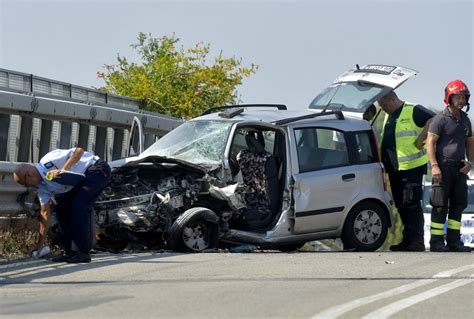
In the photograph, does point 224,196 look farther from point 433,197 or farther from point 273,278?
point 273,278

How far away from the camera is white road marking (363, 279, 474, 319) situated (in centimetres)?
809

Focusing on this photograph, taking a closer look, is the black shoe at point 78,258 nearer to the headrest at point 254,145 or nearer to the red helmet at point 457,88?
the headrest at point 254,145

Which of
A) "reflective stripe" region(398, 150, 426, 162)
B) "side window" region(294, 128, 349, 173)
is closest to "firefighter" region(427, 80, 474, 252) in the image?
"reflective stripe" region(398, 150, 426, 162)

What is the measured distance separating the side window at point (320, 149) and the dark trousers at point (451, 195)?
1.22 m

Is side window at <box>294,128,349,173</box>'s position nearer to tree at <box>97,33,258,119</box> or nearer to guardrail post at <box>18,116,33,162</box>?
guardrail post at <box>18,116,33,162</box>

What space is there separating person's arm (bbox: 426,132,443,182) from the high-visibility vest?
61 cm

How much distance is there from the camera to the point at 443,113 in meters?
14.9

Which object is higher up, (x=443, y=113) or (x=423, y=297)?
(x=443, y=113)

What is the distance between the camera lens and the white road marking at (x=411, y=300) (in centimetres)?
809


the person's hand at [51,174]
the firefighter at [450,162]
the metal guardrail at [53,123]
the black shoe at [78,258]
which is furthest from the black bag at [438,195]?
the person's hand at [51,174]

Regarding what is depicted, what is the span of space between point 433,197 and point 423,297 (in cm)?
606

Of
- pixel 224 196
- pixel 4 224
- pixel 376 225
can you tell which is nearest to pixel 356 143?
pixel 376 225

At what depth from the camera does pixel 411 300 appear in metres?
8.85

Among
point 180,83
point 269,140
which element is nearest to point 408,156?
point 269,140
